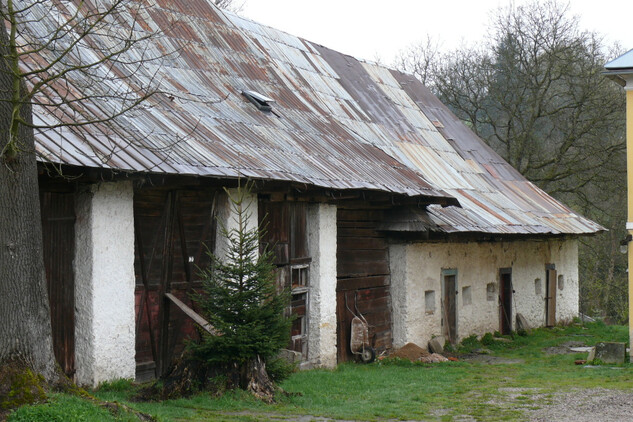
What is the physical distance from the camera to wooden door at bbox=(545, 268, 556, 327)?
925 inches

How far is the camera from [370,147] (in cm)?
1728

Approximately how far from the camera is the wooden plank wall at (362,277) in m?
15.5

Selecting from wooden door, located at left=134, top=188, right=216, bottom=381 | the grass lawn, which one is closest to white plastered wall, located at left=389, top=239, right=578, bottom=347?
the grass lawn

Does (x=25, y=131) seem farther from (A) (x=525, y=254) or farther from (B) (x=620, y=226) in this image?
(B) (x=620, y=226)

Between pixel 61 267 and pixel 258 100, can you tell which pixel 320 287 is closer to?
pixel 258 100

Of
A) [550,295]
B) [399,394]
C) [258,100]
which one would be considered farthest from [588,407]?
[550,295]

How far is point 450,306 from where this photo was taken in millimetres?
18422

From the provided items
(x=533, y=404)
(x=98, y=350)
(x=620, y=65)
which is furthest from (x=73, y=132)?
(x=620, y=65)

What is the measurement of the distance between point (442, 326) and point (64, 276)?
9.76 meters

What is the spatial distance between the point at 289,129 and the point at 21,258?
8.06m

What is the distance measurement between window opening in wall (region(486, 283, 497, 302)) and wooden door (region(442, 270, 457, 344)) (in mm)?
2170

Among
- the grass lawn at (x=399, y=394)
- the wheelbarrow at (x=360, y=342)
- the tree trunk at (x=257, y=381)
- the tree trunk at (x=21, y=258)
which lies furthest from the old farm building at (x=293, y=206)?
the tree trunk at (x=257, y=381)

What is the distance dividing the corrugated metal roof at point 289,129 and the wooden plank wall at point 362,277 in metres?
1.03

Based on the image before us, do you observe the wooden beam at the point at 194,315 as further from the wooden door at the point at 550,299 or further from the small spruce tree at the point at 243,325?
the wooden door at the point at 550,299
